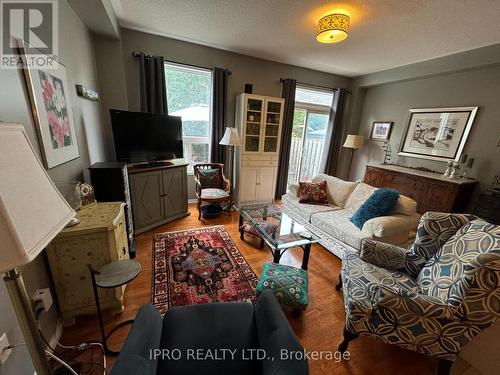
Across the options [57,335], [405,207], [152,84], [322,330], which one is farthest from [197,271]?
[152,84]

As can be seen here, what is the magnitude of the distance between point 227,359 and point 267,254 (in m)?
1.50

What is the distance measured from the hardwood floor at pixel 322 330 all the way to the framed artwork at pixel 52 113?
1.18m

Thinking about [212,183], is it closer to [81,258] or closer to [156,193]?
[156,193]

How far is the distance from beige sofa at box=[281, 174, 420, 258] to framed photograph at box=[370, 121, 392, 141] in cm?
204

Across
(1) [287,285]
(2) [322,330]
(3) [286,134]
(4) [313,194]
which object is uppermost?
(3) [286,134]

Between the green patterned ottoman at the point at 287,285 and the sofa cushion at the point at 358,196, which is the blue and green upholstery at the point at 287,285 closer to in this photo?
the green patterned ottoman at the point at 287,285

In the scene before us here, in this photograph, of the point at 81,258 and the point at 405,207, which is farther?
the point at 405,207

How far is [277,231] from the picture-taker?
2.24 m

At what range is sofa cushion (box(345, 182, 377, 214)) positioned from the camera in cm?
266

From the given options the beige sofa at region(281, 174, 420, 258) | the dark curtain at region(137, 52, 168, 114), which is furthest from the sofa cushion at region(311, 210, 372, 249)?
the dark curtain at region(137, 52, 168, 114)

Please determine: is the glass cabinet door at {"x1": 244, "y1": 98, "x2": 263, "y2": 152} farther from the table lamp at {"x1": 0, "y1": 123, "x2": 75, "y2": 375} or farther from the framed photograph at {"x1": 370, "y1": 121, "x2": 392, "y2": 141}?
the table lamp at {"x1": 0, "y1": 123, "x2": 75, "y2": 375}

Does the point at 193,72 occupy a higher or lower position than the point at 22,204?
higher

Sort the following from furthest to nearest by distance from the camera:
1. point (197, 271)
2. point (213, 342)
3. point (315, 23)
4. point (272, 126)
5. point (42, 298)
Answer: point (272, 126) < point (315, 23) < point (197, 271) < point (42, 298) < point (213, 342)

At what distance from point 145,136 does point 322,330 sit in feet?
9.27
